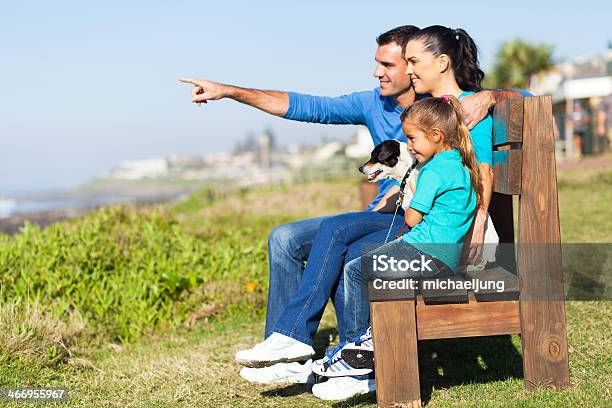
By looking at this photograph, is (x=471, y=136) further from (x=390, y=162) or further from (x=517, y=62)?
(x=517, y=62)

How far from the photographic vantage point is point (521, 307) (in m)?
3.65

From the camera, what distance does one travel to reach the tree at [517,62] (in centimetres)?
4175

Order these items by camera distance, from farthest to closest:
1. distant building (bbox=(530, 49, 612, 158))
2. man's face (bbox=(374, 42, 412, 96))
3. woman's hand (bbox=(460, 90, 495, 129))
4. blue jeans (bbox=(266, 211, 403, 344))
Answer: distant building (bbox=(530, 49, 612, 158)), man's face (bbox=(374, 42, 412, 96)), blue jeans (bbox=(266, 211, 403, 344)), woman's hand (bbox=(460, 90, 495, 129))

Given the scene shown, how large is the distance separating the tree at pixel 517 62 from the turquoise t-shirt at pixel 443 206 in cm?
3925

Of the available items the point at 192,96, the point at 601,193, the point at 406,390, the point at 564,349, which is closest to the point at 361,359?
the point at 406,390

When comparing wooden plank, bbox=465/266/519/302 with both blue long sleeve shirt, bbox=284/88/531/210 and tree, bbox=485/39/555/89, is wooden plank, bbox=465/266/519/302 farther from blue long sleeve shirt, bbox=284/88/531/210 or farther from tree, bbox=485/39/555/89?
tree, bbox=485/39/555/89

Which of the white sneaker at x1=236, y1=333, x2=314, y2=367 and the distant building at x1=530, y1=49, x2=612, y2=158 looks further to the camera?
the distant building at x1=530, y1=49, x2=612, y2=158

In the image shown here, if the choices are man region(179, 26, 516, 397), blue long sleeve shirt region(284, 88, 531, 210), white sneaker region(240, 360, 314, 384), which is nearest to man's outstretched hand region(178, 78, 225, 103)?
man region(179, 26, 516, 397)

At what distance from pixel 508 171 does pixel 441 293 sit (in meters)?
0.70

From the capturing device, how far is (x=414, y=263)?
358 centimetres

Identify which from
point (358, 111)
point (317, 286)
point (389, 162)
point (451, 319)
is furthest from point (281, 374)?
point (358, 111)

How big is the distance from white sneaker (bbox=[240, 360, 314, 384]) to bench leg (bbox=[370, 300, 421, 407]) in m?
0.80

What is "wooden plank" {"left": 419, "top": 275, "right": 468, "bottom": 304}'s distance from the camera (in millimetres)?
3576

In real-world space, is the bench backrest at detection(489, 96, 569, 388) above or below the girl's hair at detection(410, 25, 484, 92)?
below
